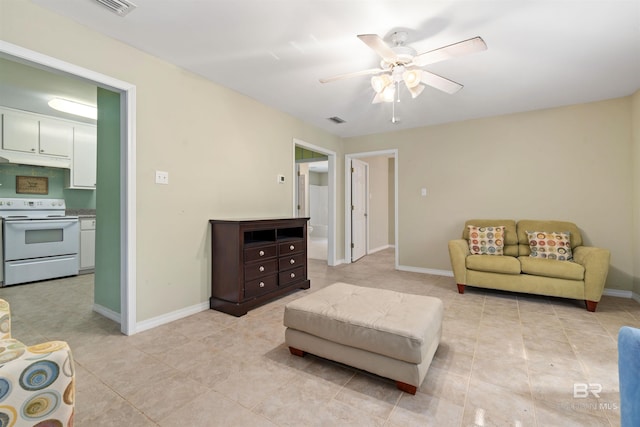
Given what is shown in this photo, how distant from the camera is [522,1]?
183cm

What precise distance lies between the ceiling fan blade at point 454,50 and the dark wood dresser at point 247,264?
2090mm

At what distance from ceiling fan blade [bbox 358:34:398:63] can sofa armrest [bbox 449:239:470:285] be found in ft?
8.05

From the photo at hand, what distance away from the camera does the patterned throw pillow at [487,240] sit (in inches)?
143

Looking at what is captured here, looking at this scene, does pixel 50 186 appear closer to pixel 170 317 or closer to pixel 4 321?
pixel 170 317

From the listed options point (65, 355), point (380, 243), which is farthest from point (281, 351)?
point (380, 243)

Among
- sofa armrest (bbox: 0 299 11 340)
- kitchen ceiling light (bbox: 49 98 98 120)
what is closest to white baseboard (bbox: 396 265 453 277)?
sofa armrest (bbox: 0 299 11 340)

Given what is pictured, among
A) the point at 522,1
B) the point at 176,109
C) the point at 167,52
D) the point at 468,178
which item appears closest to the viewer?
the point at 522,1

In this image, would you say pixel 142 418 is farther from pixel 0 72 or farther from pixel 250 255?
pixel 0 72

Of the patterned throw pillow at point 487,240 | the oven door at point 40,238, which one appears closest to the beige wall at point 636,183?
the patterned throw pillow at point 487,240

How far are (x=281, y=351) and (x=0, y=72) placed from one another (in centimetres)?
405

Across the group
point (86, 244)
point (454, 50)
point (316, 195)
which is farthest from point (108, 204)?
point (316, 195)

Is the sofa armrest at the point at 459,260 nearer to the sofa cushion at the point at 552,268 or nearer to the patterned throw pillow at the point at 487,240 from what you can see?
the patterned throw pillow at the point at 487,240

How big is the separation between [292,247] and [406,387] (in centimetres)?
215

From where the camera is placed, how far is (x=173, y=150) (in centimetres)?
270
